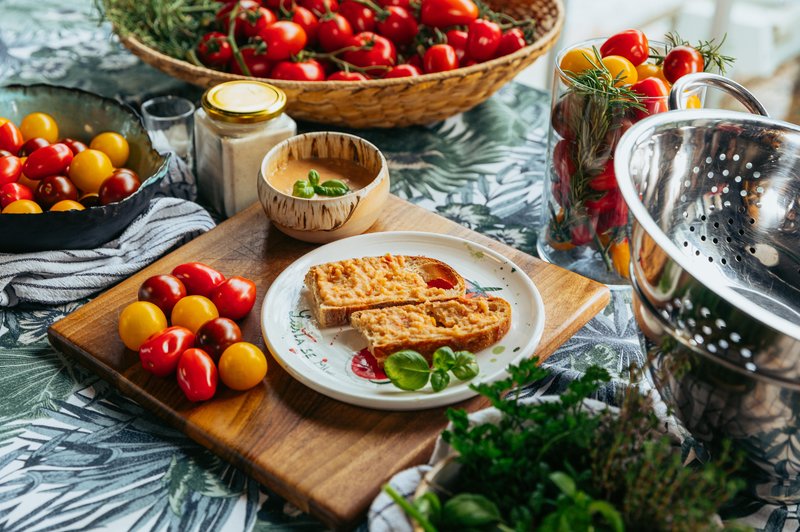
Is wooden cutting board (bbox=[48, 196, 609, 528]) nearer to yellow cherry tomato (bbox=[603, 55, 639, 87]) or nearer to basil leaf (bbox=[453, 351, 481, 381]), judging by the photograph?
basil leaf (bbox=[453, 351, 481, 381])

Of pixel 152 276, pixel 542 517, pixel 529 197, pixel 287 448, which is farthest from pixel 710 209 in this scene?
pixel 152 276

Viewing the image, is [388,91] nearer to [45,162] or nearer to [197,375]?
[45,162]

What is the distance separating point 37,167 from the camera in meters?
1.49

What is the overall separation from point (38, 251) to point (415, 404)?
73 cm

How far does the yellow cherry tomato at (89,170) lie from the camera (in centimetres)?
148

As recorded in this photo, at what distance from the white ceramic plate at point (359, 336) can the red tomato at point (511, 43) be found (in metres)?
0.58

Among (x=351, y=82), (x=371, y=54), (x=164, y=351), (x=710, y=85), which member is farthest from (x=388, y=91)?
(x=164, y=351)

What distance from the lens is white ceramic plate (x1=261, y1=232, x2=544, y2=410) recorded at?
3.76 feet

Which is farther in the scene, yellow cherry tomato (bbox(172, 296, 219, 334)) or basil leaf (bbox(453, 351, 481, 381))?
yellow cherry tomato (bbox(172, 296, 219, 334))

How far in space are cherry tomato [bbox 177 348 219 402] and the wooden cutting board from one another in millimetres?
20

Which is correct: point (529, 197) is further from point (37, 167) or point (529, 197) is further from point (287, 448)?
point (37, 167)

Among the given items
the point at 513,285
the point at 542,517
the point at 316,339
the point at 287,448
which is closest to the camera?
the point at 542,517

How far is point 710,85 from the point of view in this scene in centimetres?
126

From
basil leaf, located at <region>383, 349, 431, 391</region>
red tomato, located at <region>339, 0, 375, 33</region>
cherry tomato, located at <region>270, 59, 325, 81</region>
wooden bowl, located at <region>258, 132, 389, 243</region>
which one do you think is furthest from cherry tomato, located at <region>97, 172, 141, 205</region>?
red tomato, located at <region>339, 0, 375, 33</region>
